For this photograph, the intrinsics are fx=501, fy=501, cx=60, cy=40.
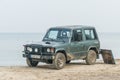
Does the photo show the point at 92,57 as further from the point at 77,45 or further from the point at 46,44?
the point at 46,44

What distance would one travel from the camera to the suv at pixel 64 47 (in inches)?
826

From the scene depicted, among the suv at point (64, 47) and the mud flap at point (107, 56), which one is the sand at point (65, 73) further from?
the mud flap at point (107, 56)

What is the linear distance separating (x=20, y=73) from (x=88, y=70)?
3181 millimetres

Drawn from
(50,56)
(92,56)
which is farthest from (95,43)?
(50,56)

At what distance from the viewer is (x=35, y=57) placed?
69.7 feet

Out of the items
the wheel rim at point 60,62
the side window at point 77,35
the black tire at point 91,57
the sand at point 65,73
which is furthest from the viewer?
the black tire at point 91,57

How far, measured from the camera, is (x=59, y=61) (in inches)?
834

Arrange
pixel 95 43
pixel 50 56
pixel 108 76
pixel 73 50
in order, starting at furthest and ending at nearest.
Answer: pixel 95 43, pixel 73 50, pixel 50 56, pixel 108 76

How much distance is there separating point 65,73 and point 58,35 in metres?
3.10

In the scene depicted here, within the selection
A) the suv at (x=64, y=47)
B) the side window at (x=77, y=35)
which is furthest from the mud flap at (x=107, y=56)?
the side window at (x=77, y=35)

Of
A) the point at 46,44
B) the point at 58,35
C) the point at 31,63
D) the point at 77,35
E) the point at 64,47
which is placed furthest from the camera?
the point at 77,35

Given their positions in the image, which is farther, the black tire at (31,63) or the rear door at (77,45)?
the rear door at (77,45)

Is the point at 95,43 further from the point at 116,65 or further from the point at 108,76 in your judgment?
the point at 108,76

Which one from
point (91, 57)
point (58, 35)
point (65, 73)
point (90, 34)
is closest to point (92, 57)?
point (91, 57)
